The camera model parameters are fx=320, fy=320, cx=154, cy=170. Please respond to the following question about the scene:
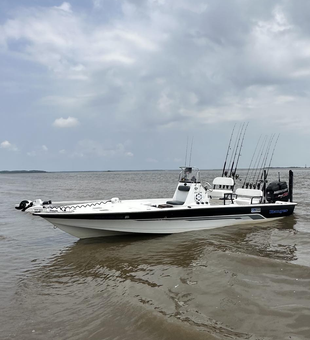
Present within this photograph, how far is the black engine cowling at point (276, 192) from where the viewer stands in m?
13.3

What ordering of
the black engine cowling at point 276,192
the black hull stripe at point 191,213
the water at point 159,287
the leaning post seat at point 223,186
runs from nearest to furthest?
1. the water at point 159,287
2. the black hull stripe at point 191,213
3. the black engine cowling at point 276,192
4. the leaning post seat at point 223,186

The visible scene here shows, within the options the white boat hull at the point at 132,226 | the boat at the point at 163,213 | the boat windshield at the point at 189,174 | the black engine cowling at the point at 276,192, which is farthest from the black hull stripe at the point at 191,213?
the boat windshield at the point at 189,174

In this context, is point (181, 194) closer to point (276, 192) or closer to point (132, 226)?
point (132, 226)

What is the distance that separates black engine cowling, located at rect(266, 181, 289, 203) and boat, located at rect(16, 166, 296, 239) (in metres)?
0.06

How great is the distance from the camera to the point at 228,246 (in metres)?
9.52

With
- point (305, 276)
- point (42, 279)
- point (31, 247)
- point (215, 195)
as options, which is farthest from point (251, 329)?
point (215, 195)

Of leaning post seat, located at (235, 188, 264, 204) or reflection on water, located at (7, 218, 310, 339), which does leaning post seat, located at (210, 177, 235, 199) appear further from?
reflection on water, located at (7, 218, 310, 339)

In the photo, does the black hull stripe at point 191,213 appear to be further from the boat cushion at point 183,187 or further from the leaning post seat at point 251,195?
the boat cushion at point 183,187

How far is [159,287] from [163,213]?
410 centimetres

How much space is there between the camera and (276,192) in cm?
1380

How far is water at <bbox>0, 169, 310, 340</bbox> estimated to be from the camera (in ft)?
16.0

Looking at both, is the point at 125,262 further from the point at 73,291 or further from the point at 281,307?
the point at 281,307

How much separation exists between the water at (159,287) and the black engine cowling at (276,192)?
2459 mm

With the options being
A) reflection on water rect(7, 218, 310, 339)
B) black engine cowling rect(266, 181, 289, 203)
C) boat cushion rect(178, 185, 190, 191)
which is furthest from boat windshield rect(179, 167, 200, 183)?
black engine cowling rect(266, 181, 289, 203)
